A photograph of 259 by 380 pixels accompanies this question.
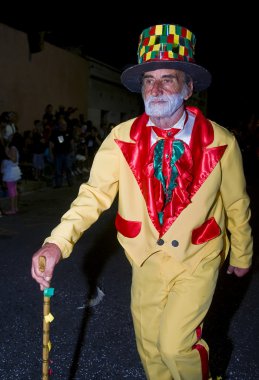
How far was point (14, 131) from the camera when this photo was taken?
36.7 ft

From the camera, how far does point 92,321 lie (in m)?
4.17

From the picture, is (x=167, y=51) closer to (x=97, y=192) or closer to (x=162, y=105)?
(x=162, y=105)

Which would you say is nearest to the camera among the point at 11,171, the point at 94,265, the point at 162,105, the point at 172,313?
the point at 172,313

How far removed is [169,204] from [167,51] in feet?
2.67

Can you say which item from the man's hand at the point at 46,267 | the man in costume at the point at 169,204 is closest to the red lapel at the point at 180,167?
the man in costume at the point at 169,204

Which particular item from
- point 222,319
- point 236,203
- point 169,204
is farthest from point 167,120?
point 222,319

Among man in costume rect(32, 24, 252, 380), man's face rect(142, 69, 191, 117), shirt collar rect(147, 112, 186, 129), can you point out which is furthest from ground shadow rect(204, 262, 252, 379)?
man's face rect(142, 69, 191, 117)

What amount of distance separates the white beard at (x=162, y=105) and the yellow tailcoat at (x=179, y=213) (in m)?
0.14

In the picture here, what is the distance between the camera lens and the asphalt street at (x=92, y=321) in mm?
3402

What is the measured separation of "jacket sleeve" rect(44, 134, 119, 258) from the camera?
97.2 inches

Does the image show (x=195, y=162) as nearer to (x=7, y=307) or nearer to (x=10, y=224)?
(x=7, y=307)

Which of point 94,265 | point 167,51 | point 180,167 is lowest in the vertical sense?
point 94,265

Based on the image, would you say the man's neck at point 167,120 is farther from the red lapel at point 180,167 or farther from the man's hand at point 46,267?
the man's hand at point 46,267

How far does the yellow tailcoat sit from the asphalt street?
1245mm
